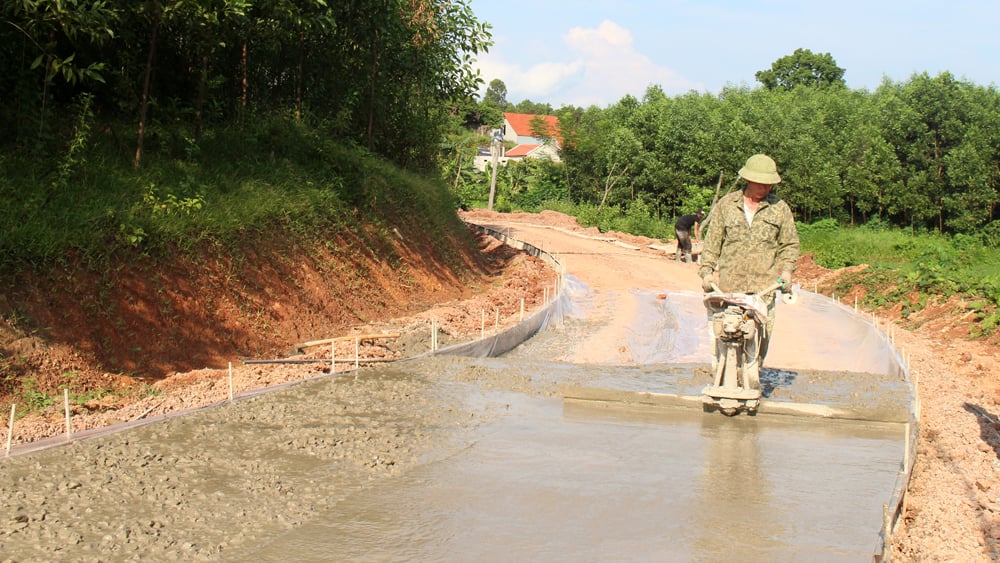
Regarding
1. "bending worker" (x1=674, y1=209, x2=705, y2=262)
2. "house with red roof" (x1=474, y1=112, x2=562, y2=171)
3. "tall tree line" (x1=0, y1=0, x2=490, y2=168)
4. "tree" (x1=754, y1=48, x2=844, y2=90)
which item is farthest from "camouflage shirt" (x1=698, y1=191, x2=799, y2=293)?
"tree" (x1=754, y1=48, x2=844, y2=90)

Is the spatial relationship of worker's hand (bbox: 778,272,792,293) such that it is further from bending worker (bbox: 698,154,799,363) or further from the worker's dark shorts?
the worker's dark shorts

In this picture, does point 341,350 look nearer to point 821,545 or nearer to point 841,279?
point 821,545

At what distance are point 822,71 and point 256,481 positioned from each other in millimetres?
109216

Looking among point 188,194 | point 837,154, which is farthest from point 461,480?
point 837,154

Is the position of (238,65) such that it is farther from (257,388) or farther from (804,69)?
(804,69)

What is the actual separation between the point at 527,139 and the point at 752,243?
10100 cm

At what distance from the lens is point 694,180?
Result: 45.7 metres

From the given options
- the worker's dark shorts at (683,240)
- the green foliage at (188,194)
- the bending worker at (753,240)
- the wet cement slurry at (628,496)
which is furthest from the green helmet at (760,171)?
the worker's dark shorts at (683,240)

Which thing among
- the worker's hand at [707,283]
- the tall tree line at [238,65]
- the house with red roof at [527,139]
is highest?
the house with red roof at [527,139]

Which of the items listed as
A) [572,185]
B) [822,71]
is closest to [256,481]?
[572,185]

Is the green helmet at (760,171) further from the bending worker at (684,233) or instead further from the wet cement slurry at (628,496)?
the bending worker at (684,233)

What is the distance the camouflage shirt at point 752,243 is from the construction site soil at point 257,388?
5.59 feet

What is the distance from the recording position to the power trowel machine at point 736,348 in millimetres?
6684

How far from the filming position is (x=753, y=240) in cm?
709
